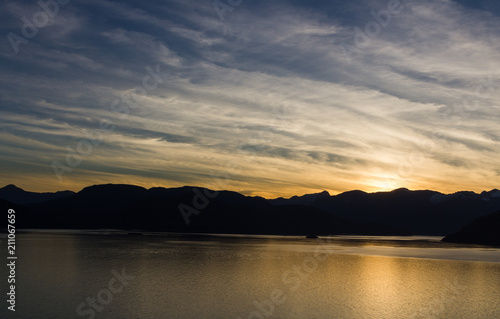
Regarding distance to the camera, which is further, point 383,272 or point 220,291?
point 383,272

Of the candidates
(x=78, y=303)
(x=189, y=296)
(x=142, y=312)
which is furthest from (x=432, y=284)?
(x=78, y=303)

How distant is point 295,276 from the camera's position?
67.9 m

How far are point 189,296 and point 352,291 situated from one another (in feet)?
72.1

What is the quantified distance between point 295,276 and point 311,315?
28257 mm

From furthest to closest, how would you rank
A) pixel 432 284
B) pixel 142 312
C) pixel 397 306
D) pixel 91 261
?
pixel 91 261, pixel 432 284, pixel 397 306, pixel 142 312

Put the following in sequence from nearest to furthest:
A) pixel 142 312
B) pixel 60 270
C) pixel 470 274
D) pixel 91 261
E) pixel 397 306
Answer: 1. pixel 142 312
2. pixel 397 306
3. pixel 60 270
4. pixel 470 274
5. pixel 91 261

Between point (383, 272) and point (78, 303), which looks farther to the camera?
point (383, 272)

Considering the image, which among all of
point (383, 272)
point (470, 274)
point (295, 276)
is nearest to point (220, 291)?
point (295, 276)

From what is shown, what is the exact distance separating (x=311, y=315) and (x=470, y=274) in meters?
50.7

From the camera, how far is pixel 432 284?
62531 millimetres

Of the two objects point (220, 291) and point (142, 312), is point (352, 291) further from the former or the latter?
point (142, 312)

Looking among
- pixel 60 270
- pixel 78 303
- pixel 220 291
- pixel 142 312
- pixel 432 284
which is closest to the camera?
pixel 142 312

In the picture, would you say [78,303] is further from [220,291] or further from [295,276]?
[295,276]

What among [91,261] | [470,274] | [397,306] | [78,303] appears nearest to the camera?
[78,303]
